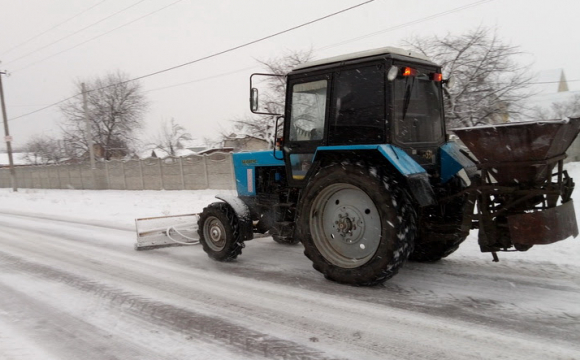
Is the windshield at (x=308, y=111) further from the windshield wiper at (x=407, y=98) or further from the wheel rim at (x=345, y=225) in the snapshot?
the windshield wiper at (x=407, y=98)

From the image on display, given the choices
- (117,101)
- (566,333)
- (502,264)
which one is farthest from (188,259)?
(117,101)

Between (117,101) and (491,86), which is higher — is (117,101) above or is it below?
above

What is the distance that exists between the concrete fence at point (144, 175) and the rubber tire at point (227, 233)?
37.4 ft

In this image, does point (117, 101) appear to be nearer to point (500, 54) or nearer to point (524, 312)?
point (500, 54)

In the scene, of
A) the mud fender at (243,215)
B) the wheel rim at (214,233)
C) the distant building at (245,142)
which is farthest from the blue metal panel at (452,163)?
the distant building at (245,142)

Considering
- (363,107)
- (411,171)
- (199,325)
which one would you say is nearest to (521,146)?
(411,171)

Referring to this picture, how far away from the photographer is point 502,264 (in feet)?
15.5

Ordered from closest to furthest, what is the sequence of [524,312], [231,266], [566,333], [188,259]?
[566,333] < [524,312] < [231,266] < [188,259]

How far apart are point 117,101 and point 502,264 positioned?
39.7m

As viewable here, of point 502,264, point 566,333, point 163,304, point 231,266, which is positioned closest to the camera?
point 566,333

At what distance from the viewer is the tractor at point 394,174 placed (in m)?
3.49

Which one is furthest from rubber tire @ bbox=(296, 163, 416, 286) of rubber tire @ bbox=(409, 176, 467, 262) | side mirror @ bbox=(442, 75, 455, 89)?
side mirror @ bbox=(442, 75, 455, 89)

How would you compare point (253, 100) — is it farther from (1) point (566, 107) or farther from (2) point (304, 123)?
(1) point (566, 107)

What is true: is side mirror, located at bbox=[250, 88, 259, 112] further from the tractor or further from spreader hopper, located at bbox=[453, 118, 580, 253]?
spreader hopper, located at bbox=[453, 118, 580, 253]
